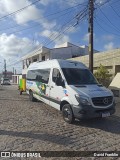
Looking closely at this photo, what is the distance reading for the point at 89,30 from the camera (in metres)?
16.8

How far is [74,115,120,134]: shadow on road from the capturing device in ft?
26.3

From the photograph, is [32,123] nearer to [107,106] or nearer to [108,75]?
[107,106]

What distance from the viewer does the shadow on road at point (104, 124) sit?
26.3 feet

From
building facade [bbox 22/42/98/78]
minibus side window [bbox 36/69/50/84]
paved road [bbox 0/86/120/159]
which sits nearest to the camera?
paved road [bbox 0/86/120/159]

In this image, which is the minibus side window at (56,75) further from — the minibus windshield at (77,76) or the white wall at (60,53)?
the white wall at (60,53)

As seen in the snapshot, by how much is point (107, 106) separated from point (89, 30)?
31.2ft

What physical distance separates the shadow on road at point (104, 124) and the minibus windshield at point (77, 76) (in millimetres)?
1638

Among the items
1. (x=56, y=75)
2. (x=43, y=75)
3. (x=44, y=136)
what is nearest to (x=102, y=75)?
(x=43, y=75)

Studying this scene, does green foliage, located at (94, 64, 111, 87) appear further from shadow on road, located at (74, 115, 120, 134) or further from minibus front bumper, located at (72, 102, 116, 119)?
minibus front bumper, located at (72, 102, 116, 119)

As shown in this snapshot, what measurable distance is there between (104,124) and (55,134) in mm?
2497

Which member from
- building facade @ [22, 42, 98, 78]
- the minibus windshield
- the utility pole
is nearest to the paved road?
the minibus windshield

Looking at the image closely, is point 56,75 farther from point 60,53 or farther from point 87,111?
point 60,53

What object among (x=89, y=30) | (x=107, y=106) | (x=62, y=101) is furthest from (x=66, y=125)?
(x=89, y=30)

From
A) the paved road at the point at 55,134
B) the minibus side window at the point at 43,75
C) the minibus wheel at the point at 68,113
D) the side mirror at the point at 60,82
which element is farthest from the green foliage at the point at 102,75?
the minibus wheel at the point at 68,113
